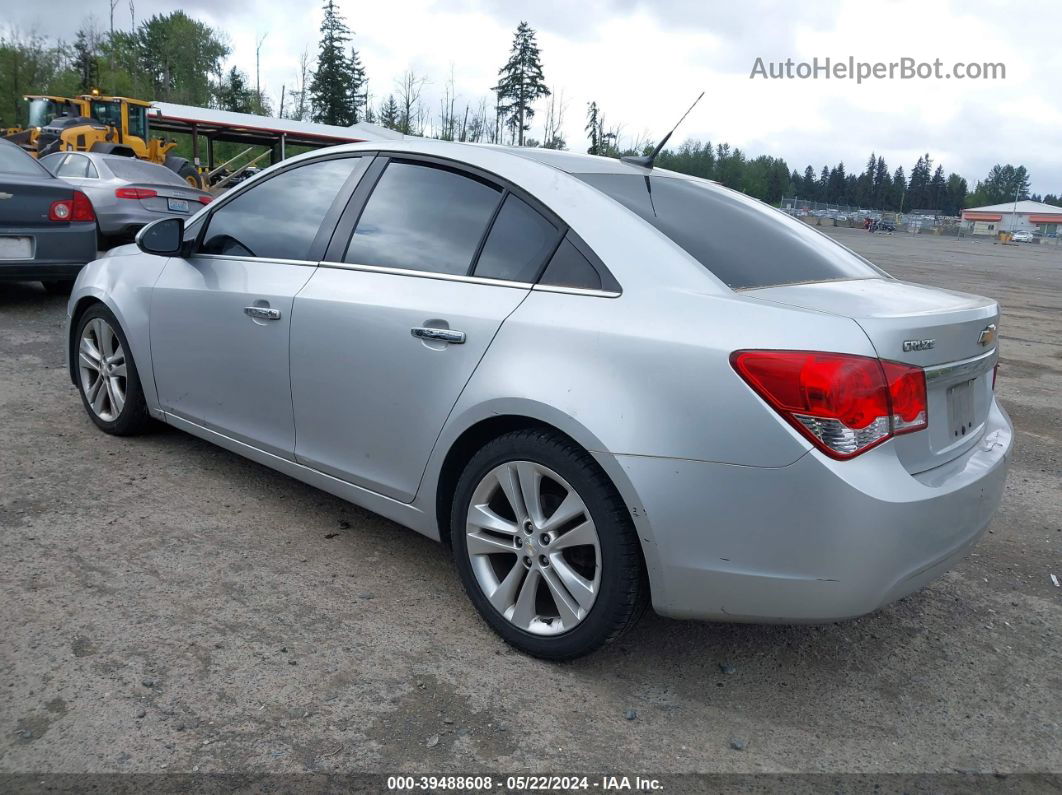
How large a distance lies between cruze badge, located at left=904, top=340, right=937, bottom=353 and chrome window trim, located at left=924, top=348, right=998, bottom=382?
6cm

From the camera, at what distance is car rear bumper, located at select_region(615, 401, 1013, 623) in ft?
7.37

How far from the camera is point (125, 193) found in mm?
11516

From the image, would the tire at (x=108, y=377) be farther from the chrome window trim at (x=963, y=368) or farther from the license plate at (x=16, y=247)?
the chrome window trim at (x=963, y=368)

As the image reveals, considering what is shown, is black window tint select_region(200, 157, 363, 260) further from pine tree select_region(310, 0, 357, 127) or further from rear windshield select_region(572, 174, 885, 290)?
pine tree select_region(310, 0, 357, 127)

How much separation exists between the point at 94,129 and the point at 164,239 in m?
21.9

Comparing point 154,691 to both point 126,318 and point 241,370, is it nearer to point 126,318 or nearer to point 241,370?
point 241,370

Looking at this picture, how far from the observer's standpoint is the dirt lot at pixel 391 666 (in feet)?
7.69

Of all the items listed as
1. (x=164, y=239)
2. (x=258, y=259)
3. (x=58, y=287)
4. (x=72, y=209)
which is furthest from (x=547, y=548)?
(x=58, y=287)

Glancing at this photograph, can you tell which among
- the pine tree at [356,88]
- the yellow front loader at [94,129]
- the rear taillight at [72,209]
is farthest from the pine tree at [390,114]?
the rear taillight at [72,209]

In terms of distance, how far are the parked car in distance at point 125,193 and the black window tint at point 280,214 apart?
8.13 m

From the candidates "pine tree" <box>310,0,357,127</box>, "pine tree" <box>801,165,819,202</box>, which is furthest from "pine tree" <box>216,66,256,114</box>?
"pine tree" <box>801,165,819,202</box>

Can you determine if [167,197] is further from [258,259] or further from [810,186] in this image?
[810,186]

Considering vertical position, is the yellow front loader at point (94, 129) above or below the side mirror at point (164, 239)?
above

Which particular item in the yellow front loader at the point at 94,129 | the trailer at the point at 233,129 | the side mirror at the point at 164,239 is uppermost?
the trailer at the point at 233,129
